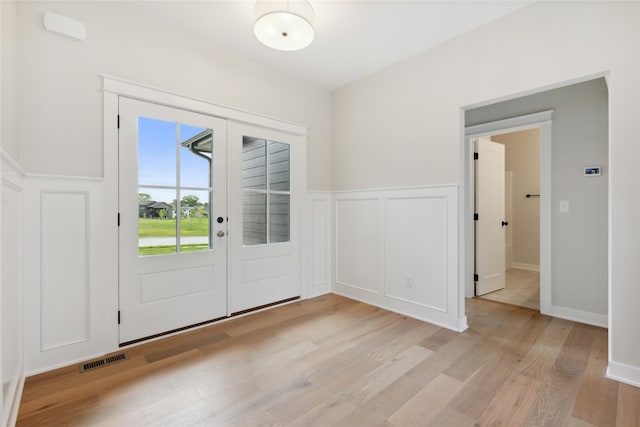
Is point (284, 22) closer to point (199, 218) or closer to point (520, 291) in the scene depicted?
point (199, 218)

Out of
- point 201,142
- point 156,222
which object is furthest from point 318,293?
point 201,142

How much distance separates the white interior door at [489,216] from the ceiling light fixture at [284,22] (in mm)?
2732

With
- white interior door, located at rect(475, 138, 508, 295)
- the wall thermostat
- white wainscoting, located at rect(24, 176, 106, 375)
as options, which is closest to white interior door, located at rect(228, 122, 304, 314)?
white wainscoting, located at rect(24, 176, 106, 375)

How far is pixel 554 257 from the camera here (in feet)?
10.1

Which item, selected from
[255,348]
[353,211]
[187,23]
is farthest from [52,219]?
[353,211]

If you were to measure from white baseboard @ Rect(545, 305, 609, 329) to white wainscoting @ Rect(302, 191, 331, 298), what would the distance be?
98.7 inches

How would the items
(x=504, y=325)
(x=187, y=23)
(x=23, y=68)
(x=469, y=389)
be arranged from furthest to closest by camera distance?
1. (x=504, y=325)
2. (x=187, y=23)
3. (x=23, y=68)
4. (x=469, y=389)

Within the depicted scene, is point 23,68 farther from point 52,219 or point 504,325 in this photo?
point 504,325

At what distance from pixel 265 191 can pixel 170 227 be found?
41.4 inches

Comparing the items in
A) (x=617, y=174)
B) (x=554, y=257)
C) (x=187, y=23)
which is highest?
(x=187, y=23)

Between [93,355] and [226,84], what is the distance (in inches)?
102

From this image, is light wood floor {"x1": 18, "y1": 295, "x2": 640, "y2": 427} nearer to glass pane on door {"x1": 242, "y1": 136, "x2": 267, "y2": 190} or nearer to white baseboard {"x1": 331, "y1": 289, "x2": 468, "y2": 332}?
white baseboard {"x1": 331, "y1": 289, "x2": 468, "y2": 332}

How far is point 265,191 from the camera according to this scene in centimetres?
326

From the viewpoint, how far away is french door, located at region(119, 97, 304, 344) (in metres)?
2.39
